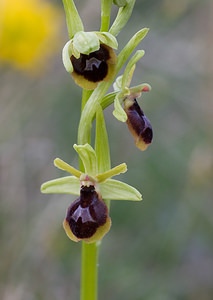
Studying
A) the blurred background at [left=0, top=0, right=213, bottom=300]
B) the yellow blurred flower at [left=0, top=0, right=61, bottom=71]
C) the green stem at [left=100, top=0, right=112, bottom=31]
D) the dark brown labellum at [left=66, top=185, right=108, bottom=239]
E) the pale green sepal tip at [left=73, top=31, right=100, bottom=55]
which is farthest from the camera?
the yellow blurred flower at [left=0, top=0, right=61, bottom=71]

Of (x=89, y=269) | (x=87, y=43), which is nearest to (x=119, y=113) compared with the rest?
(x=87, y=43)

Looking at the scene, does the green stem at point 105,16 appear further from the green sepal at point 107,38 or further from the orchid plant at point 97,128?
the green sepal at point 107,38

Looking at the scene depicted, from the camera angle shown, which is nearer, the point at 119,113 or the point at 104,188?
the point at 119,113

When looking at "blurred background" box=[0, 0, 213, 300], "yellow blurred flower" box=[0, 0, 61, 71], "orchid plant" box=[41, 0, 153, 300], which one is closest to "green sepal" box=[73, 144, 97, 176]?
"orchid plant" box=[41, 0, 153, 300]

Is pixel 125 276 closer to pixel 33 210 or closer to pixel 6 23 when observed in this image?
pixel 33 210

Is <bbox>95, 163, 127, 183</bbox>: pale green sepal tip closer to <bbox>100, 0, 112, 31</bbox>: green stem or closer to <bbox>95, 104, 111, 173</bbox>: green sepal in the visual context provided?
<bbox>95, 104, 111, 173</bbox>: green sepal

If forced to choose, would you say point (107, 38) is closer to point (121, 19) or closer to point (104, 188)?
point (121, 19)
